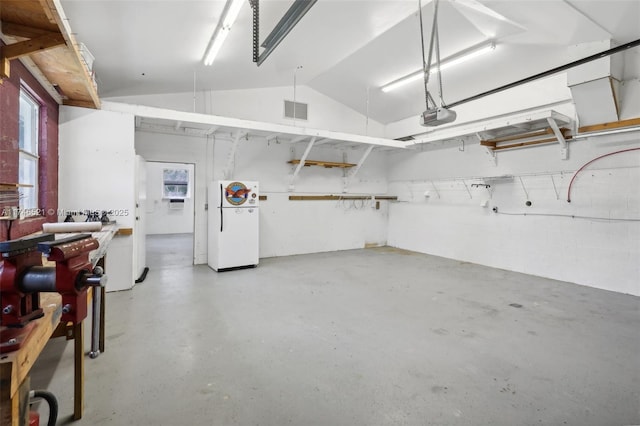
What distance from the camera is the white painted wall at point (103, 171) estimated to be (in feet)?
12.4

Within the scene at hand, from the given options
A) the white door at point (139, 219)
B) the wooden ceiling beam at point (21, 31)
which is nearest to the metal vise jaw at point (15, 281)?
the wooden ceiling beam at point (21, 31)

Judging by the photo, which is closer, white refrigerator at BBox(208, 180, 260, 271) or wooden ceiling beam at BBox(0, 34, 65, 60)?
wooden ceiling beam at BBox(0, 34, 65, 60)

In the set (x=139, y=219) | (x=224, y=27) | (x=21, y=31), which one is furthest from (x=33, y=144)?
(x=224, y=27)

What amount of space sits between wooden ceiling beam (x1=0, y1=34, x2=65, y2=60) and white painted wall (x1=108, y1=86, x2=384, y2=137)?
3.31 metres

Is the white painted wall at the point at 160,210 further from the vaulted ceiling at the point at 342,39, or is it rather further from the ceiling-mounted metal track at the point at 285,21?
the ceiling-mounted metal track at the point at 285,21

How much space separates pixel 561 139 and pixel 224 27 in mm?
4896

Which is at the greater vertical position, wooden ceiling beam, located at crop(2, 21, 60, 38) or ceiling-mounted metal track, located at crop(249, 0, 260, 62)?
ceiling-mounted metal track, located at crop(249, 0, 260, 62)

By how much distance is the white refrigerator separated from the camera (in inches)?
201

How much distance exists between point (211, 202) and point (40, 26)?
3685 millimetres

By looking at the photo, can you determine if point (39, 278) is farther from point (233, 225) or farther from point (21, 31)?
point (233, 225)

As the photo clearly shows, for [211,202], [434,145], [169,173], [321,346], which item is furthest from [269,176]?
[169,173]

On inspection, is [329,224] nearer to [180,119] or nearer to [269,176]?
[269,176]

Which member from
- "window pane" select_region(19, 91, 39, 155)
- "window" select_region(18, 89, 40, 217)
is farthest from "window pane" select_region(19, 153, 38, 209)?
"window pane" select_region(19, 91, 39, 155)

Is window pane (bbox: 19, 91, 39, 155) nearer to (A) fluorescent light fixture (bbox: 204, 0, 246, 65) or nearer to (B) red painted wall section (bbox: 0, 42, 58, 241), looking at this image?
(B) red painted wall section (bbox: 0, 42, 58, 241)
